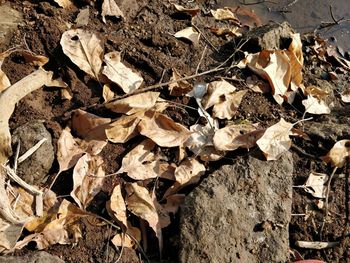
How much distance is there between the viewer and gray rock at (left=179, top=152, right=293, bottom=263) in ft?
7.20

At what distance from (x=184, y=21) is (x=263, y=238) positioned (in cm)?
158

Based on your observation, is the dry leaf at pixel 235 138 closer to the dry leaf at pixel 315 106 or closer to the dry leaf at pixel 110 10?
the dry leaf at pixel 315 106

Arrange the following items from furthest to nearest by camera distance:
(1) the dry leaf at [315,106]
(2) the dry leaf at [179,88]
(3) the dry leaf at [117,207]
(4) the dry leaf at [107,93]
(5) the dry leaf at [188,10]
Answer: (5) the dry leaf at [188,10] → (1) the dry leaf at [315,106] → (2) the dry leaf at [179,88] → (4) the dry leaf at [107,93] → (3) the dry leaf at [117,207]

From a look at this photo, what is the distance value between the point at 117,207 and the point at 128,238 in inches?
5.6

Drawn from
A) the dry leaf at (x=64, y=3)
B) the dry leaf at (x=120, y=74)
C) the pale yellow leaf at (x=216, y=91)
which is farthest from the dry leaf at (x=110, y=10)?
the pale yellow leaf at (x=216, y=91)

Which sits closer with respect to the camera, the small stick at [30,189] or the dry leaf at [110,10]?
the small stick at [30,189]

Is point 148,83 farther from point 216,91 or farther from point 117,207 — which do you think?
point 117,207

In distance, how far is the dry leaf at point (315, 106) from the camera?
112 inches

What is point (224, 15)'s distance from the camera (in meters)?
3.63

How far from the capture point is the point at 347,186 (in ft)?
8.28

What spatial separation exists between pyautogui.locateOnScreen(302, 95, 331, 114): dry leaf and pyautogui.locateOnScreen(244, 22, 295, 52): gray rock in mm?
402

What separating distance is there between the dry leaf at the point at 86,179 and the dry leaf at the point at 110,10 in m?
0.97

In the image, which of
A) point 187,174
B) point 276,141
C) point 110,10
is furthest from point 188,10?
point 187,174

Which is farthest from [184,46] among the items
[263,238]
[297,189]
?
[263,238]
